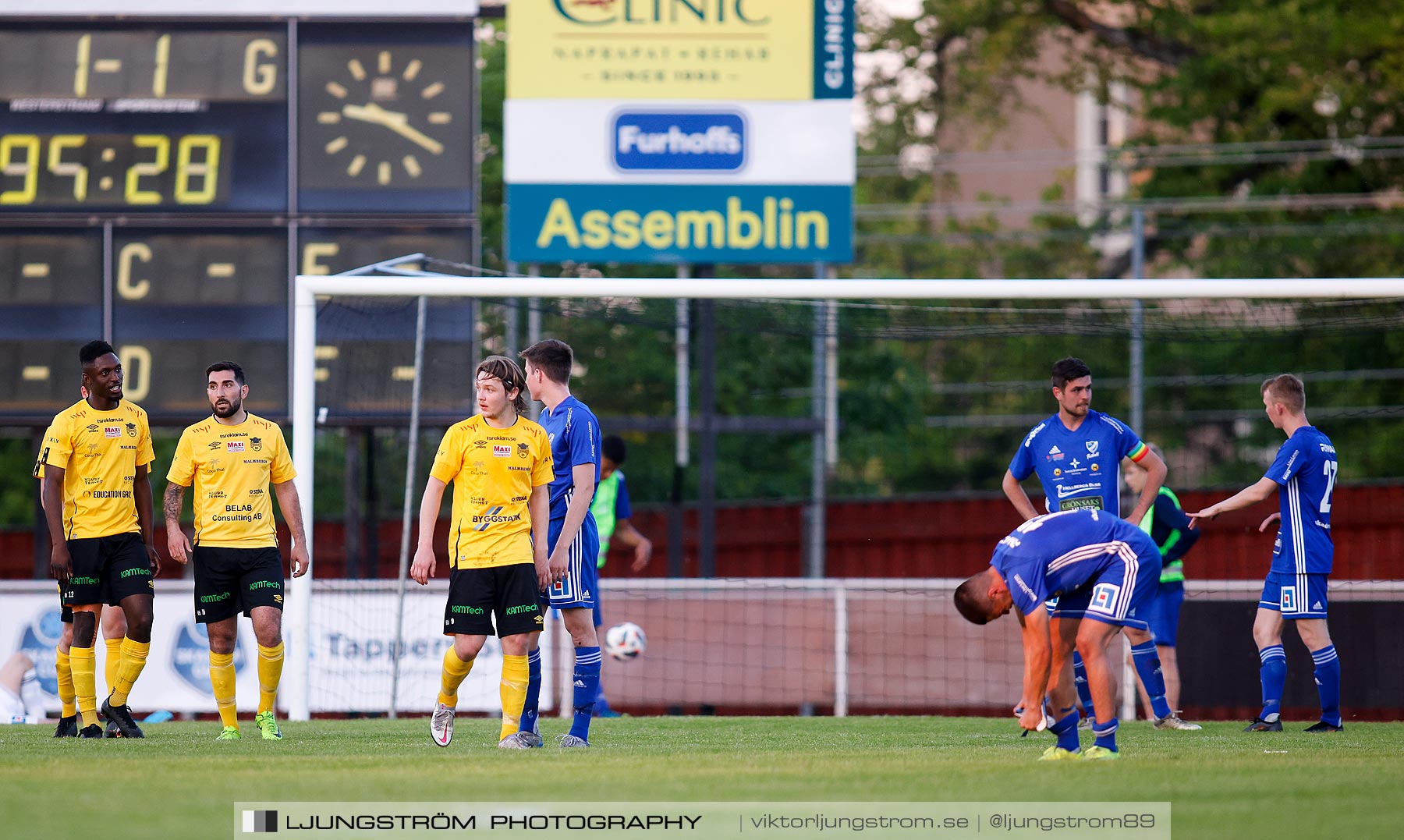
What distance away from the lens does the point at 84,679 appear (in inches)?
321

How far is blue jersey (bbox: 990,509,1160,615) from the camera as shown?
632cm

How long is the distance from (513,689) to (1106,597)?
2.61 metres

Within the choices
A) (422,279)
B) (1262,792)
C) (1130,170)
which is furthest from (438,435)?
(1262,792)

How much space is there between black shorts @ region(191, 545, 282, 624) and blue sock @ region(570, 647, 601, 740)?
61.5 inches

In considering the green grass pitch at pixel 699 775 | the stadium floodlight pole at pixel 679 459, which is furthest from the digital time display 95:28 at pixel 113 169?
the green grass pitch at pixel 699 775

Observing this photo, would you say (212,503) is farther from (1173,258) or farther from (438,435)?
(1173,258)

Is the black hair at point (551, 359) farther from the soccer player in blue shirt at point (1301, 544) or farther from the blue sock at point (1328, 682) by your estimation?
the blue sock at point (1328, 682)

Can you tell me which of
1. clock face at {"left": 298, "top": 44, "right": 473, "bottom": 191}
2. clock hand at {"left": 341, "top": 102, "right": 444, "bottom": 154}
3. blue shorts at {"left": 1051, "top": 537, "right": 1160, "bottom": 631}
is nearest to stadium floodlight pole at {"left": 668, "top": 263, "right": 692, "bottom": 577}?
clock face at {"left": 298, "top": 44, "right": 473, "bottom": 191}

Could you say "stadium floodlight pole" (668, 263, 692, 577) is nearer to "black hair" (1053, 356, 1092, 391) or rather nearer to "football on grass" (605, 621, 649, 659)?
"football on grass" (605, 621, 649, 659)

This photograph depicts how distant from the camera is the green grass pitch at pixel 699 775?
16.9 ft

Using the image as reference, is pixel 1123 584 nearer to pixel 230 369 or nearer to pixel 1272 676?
pixel 1272 676

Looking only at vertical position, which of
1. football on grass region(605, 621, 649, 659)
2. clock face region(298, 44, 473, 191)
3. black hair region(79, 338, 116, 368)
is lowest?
football on grass region(605, 621, 649, 659)

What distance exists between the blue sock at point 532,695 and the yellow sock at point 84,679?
2.25 metres

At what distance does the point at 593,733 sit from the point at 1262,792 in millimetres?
4005
